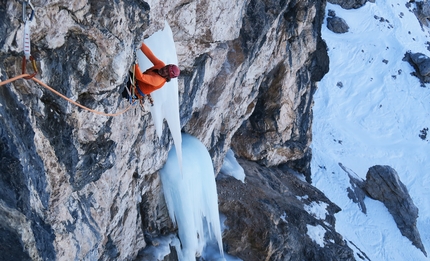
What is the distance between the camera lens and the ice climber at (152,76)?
5.83m

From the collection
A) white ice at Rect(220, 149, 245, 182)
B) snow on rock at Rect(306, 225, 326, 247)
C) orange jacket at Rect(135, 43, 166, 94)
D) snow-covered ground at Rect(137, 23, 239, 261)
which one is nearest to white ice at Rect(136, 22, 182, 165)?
orange jacket at Rect(135, 43, 166, 94)

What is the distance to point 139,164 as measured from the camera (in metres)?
7.55

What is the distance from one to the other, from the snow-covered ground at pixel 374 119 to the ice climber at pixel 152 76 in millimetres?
14320

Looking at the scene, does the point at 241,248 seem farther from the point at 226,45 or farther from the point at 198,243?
the point at 226,45

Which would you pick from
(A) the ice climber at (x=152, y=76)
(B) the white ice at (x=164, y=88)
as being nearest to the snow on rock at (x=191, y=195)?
(B) the white ice at (x=164, y=88)

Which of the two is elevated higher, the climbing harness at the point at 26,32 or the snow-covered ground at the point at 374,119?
the climbing harness at the point at 26,32

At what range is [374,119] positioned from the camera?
26625 millimetres

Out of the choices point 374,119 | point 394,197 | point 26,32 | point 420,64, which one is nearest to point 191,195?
point 26,32

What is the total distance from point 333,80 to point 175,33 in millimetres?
22324


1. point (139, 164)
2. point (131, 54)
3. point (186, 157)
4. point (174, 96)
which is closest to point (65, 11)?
point (131, 54)

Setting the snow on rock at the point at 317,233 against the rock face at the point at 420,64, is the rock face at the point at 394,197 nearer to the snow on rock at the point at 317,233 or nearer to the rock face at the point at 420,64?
the snow on rock at the point at 317,233

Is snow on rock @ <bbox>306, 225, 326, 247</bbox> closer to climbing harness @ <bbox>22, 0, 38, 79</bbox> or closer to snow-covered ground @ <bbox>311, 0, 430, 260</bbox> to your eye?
snow-covered ground @ <bbox>311, 0, 430, 260</bbox>

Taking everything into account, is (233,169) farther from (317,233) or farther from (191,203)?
(191,203)

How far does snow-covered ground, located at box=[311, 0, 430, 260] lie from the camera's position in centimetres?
1902
